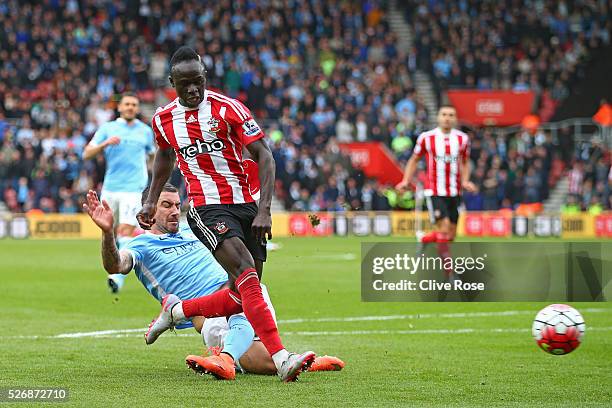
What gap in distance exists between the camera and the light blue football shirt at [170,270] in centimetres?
790

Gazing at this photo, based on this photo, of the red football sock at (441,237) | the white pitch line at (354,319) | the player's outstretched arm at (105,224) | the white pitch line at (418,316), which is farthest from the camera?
the red football sock at (441,237)

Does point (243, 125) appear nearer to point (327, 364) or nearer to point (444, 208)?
point (327, 364)

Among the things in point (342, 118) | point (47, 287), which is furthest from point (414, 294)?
point (342, 118)

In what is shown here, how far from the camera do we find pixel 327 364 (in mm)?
7512

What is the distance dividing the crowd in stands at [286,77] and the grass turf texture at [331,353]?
15.7 m

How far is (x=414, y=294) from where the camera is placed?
532 inches

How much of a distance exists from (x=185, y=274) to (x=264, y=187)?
1.43 metres

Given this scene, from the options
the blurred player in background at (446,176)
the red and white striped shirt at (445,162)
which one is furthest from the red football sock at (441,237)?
the red and white striped shirt at (445,162)

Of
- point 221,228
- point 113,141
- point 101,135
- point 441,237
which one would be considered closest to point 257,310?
point 221,228

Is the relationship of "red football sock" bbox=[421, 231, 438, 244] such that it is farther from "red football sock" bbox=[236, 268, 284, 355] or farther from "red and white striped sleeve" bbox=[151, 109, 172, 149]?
"red football sock" bbox=[236, 268, 284, 355]

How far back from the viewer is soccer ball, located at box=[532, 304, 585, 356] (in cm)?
760

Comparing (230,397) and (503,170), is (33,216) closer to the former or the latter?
(503,170)

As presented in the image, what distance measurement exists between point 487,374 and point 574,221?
76.6 feet

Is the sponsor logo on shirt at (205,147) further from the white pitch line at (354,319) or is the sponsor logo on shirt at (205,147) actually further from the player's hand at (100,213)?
the white pitch line at (354,319)
